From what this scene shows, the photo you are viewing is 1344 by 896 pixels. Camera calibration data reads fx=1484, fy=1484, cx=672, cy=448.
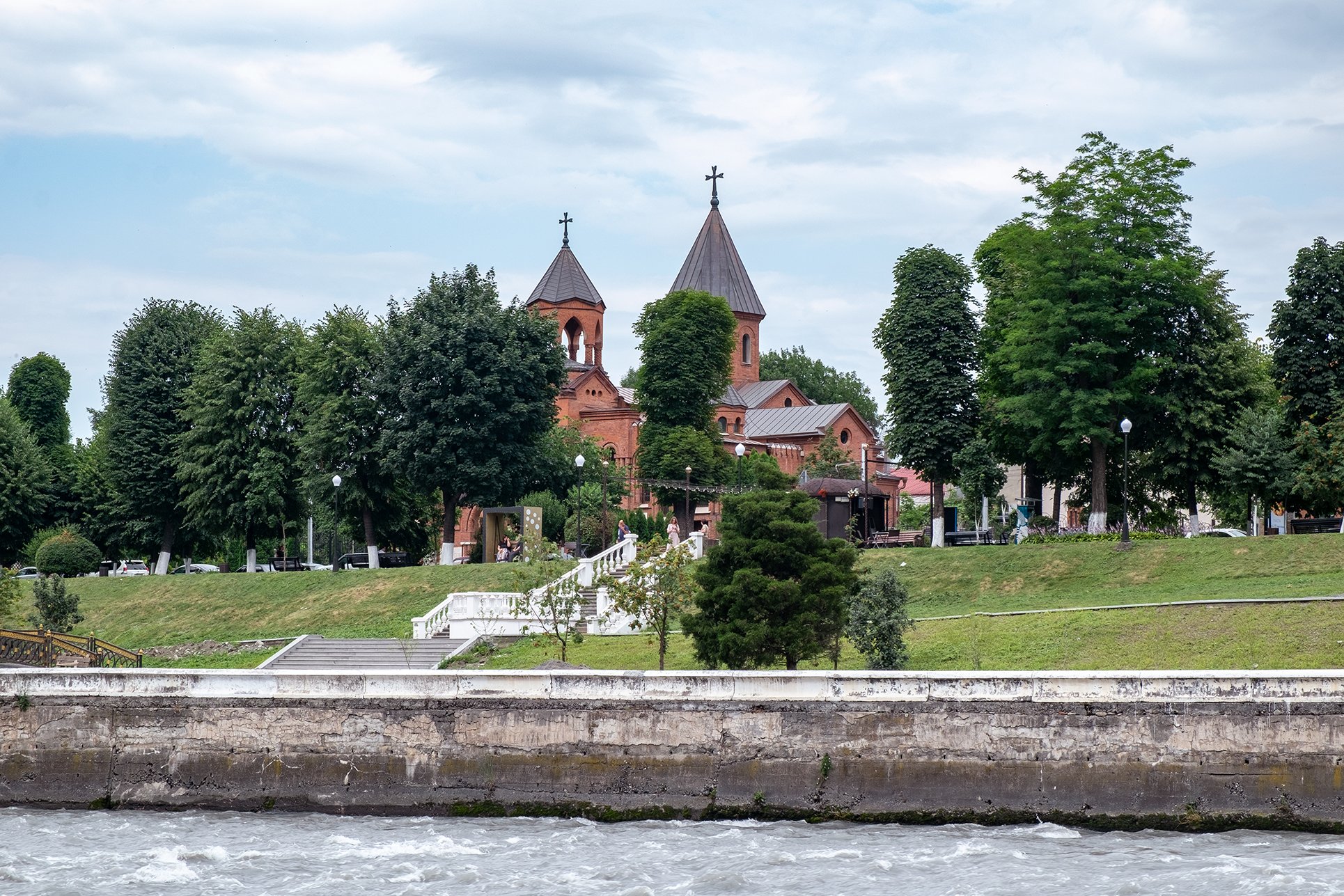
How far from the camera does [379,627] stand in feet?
131

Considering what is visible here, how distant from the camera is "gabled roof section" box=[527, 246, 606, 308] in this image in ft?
275

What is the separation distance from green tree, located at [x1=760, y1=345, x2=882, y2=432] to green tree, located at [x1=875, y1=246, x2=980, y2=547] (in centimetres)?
7001

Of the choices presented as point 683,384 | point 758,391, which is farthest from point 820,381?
point 683,384

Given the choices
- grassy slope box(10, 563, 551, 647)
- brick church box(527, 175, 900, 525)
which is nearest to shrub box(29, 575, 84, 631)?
grassy slope box(10, 563, 551, 647)

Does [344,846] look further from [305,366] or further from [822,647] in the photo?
[305,366]

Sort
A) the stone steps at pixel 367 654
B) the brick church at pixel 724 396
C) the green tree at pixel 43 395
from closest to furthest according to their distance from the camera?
the stone steps at pixel 367 654 < the brick church at pixel 724 396 < the green tree at pixel 43 395

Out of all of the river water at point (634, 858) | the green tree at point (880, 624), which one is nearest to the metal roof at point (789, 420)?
the green tree at point (880, 624)

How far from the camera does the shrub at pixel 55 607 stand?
124ft

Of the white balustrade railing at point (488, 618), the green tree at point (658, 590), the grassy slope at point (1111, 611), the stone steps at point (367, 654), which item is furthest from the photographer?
the white balustrade railing at point (488, 618)

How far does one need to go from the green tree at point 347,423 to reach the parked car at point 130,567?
1912 cm

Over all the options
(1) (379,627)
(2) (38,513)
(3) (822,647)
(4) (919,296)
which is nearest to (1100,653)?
(3) (822,647)

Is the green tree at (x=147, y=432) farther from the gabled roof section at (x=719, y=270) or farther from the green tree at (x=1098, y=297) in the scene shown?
the gabled roof section at (x=719, y=270)

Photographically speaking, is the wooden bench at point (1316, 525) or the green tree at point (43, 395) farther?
the green tree at point (43, 395)

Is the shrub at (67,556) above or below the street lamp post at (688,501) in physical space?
below
